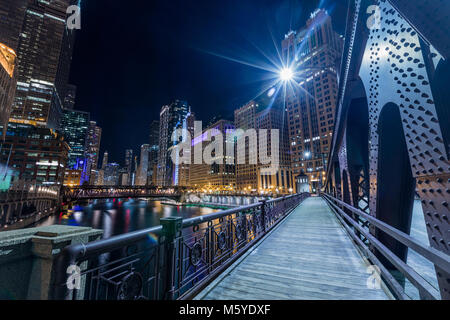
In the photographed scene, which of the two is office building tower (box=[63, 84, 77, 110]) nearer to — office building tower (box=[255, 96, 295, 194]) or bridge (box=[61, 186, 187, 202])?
bridge (box=[61, 186, 187, 202])

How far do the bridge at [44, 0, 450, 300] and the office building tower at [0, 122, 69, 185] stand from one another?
95479mm

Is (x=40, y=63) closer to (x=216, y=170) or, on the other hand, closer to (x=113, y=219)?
(x=113, y=219)

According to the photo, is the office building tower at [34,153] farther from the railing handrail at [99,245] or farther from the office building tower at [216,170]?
the railing handrail at [99,245]

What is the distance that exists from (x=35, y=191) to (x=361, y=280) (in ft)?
164

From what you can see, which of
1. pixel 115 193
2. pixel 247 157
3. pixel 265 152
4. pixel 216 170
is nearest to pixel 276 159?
pixel 265 152

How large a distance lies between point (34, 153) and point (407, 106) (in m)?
109

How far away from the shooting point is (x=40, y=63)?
10856cm

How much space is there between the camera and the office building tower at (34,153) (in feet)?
243

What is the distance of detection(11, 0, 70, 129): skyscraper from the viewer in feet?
321

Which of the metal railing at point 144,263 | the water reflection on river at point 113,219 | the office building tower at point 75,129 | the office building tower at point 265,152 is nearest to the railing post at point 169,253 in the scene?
the metal railing at point 144,263

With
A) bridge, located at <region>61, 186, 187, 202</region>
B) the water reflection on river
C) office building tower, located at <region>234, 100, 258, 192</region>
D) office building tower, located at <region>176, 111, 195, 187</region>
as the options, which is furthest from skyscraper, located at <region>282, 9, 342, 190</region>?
office building tower, located at <region>176, 111, 195, 187</region>

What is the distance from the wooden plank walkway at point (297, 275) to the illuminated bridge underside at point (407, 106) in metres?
1.46

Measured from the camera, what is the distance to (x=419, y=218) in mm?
39469
